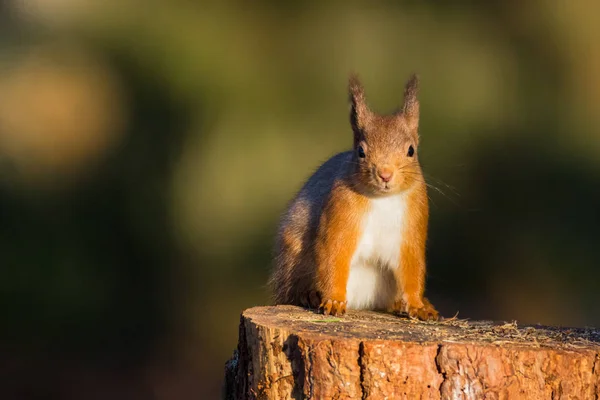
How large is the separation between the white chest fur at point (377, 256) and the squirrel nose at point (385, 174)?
16 centimetres

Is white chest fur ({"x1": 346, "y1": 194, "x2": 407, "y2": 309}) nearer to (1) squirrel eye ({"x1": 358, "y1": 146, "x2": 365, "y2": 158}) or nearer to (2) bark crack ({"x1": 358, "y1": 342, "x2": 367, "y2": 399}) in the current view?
(1) squirrel eye ({"x1": 358, "y1": 146, "x2": 365, "y2": 158})

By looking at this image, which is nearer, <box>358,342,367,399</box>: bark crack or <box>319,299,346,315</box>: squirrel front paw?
<box>358,342,367,399</box>: bark crack

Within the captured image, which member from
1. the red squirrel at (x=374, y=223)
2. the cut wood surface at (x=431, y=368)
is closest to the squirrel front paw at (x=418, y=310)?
the red squirrel at (x=374, y=223)

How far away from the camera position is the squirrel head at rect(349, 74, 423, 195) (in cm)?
313

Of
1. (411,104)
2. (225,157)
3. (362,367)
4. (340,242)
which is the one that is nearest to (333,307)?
(340,242)

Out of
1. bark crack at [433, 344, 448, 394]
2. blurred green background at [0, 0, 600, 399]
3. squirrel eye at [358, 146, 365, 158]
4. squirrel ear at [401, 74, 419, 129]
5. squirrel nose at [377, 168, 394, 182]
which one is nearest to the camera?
bark crack at [433, 344, 448, 394]

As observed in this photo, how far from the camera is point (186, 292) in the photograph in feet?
22.1

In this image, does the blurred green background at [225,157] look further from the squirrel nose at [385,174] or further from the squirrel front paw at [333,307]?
the squirrel nose at [385,174]

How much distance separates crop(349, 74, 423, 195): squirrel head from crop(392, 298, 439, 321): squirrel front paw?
429 mm

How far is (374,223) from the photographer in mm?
3252

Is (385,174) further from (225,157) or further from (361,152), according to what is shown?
(225,157)

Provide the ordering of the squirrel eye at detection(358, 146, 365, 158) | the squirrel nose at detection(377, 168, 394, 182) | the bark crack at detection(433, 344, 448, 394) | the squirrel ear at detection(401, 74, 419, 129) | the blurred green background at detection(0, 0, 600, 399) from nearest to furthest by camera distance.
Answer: the bark crack at detection(433, 344, 448, 394)
the squirrel nose at detection(377, 168, 394, 182)
the squirrel eye at detection(358, 146, 365, 158)
the squirrel ear at detection(401, 74, 419, 129)
the blurred green background at detection(0, 0, 600, 399)

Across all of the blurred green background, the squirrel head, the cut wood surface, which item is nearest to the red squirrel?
the squirrel head

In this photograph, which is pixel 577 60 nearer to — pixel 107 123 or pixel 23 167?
pixel 107 123
